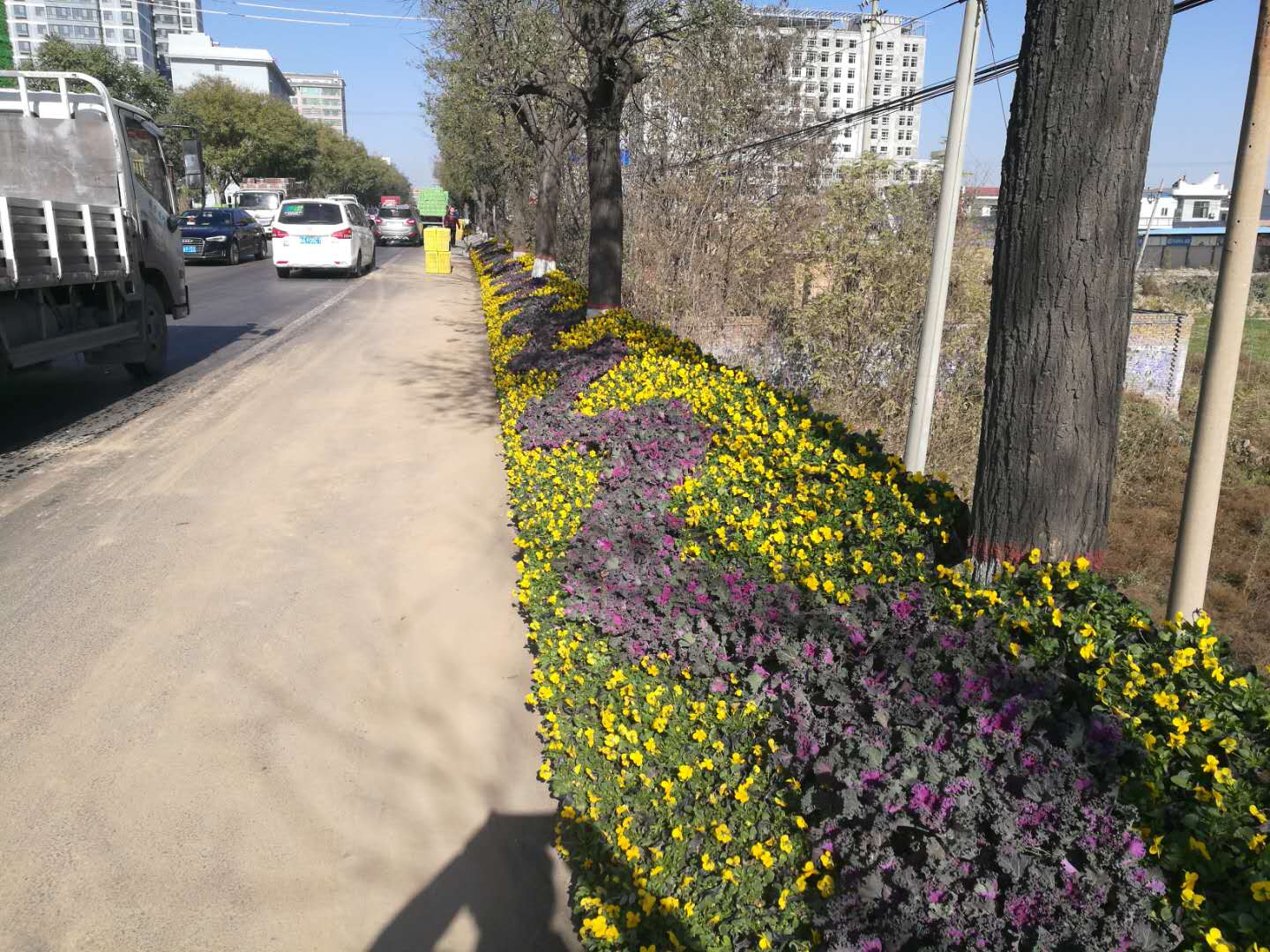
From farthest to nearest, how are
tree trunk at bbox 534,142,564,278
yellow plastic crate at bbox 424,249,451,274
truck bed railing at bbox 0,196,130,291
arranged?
yellow plastic crate at bbox 424,249,451,274, tree trunk at bbox 534,142,564,278, truck bed railing at bbox 0,196,130,291

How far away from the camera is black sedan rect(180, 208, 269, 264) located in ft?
87.5

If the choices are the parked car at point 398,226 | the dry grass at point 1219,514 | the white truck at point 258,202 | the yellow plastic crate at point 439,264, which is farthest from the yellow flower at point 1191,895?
the parked car at point 398,226

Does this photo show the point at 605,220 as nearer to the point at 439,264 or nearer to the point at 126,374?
the point at 126,374

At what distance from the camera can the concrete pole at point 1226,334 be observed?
337cm

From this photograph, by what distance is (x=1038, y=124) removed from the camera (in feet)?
11.8

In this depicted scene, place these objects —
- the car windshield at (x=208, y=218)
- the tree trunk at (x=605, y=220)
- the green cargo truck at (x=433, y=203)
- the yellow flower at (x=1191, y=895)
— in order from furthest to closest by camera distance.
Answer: the green cargo truck at (x=433, y=203) → the car windshield at (x=208, y=218) → the tree trunk at (x=605, y=220) → the yellow flower at (x=1191, y=895)

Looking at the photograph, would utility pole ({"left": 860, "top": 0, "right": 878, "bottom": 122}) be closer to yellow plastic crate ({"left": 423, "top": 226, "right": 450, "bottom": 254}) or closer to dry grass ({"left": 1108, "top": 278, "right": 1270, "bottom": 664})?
dry grass ({"left": 1108, "top": 278, "right": 1270, "bottom": 664})

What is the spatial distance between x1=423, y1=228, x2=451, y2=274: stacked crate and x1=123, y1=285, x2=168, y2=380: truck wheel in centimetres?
1706

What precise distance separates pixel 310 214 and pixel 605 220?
48.6 feet

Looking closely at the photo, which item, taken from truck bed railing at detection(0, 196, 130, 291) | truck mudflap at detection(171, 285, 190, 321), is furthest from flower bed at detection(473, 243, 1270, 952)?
truck mudflap at detection(171, 285, 190, 321)

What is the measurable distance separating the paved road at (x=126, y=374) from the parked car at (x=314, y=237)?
2114 mm

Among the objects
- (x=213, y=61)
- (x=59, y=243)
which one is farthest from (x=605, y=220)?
(x=213, y=61)

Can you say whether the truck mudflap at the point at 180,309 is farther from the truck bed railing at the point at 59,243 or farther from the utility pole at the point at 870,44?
the utility pole at the point at 870,44

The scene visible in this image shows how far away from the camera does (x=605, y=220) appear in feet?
37.4
